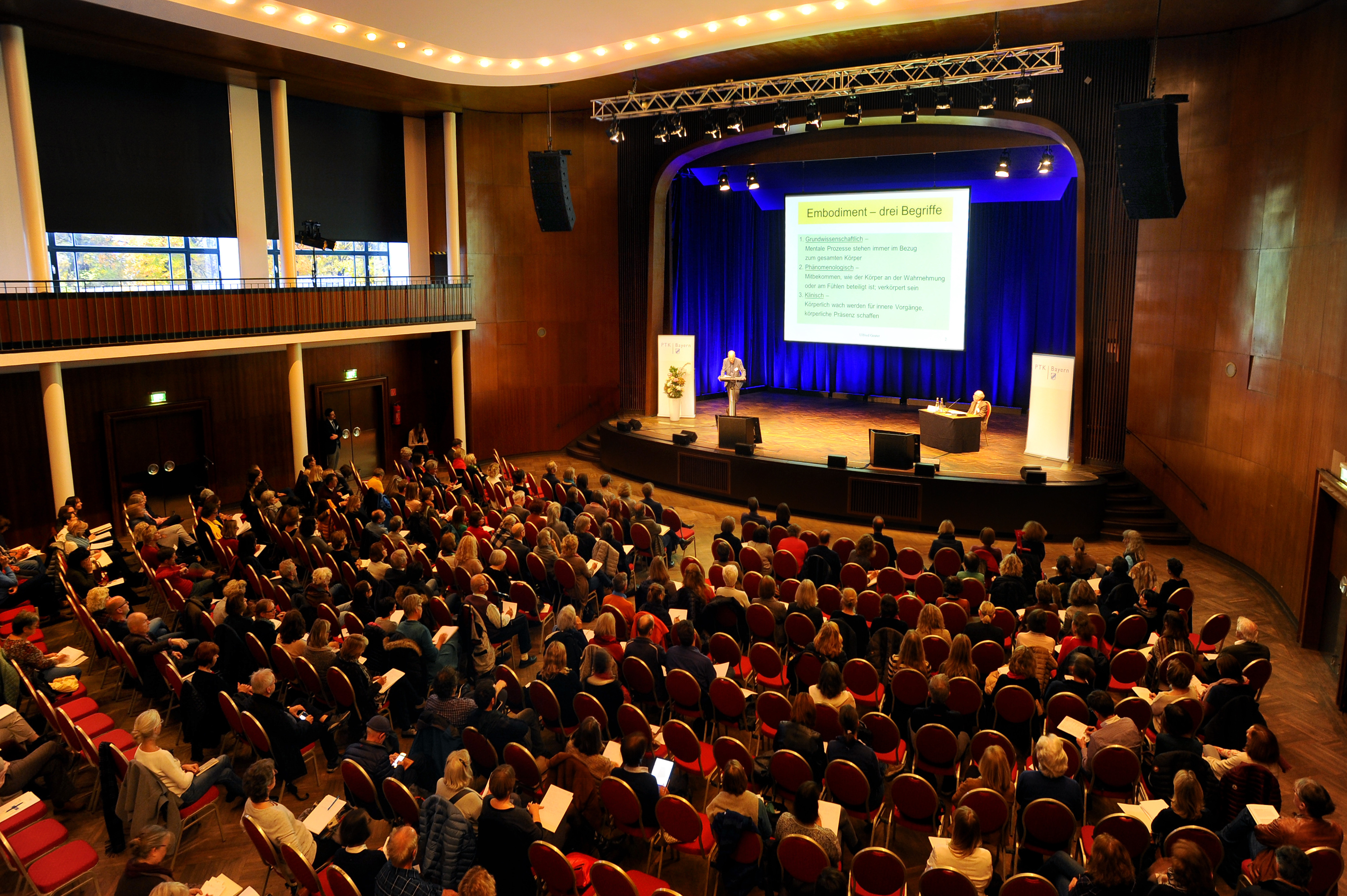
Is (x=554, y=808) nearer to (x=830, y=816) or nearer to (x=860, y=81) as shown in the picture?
(x=830, y=816)

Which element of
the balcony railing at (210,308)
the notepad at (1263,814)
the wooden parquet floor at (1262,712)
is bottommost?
the wooden parquet floor at (1262,712)

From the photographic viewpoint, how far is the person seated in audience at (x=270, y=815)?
452 cm

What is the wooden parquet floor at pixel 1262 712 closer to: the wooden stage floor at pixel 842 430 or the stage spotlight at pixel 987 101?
the wooden stage floor at pixel 842 430

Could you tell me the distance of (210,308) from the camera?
12438 millimetres

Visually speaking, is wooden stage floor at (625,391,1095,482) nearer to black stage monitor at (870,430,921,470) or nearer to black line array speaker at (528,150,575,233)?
black stage monitor at (870,430,921,470)

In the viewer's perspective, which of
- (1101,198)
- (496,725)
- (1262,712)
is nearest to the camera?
(496,725)

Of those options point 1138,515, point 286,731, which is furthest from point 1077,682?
point 1138,515

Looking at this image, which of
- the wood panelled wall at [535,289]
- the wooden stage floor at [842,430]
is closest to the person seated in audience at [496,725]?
the wooden stage floor at [842,430]

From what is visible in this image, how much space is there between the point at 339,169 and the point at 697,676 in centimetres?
1341

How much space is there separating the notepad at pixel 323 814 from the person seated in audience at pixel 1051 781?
12.9 feet

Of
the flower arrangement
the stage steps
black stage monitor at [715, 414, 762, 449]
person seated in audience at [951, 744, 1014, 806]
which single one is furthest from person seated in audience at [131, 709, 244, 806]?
the flower arrangement

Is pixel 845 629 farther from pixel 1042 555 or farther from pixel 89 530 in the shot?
pixel 89 530

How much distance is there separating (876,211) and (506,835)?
49.5 ft

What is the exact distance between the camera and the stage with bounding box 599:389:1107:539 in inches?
472
